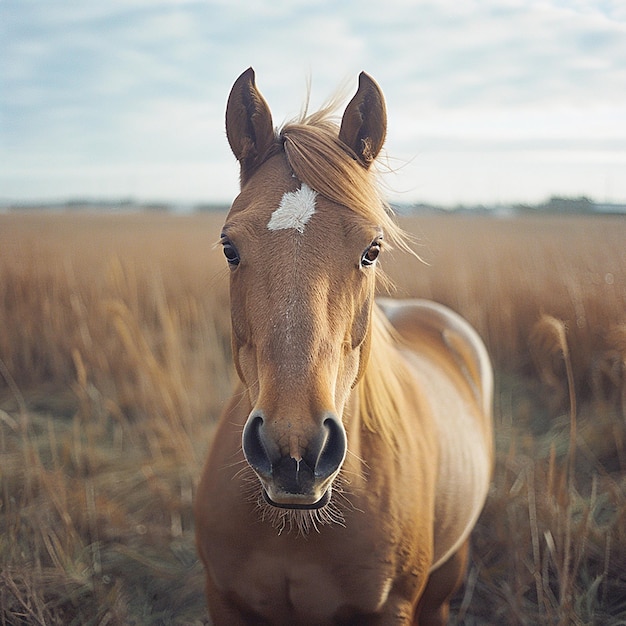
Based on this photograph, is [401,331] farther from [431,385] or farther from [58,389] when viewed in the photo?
[58,389]

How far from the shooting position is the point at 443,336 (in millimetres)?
3434

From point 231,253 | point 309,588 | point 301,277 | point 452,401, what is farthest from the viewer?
point 452,401

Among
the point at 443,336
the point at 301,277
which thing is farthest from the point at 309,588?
the point at 443,336

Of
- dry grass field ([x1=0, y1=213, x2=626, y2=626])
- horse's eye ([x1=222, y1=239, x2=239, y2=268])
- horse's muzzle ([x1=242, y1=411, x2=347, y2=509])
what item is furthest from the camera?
dry grass field ([x1=0, y1=213, x2=626, y2=626])

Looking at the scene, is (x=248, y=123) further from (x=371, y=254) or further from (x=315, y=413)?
(x=315, y=413)

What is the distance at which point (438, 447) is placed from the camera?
7.72 ft

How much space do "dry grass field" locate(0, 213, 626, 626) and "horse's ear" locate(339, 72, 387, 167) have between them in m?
0.41

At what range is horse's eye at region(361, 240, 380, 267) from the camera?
5.30 ft

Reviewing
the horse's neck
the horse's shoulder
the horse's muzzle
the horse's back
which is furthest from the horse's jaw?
the horse's shoulder

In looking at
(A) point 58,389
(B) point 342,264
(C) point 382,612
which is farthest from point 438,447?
(A) point 58,389

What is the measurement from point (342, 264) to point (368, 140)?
500 millimetres

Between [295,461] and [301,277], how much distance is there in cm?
45

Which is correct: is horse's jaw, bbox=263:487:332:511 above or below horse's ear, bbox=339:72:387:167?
below

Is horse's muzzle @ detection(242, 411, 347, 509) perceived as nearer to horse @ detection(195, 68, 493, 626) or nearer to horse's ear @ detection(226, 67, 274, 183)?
horse @ detection(195, 68, 493, 626)
